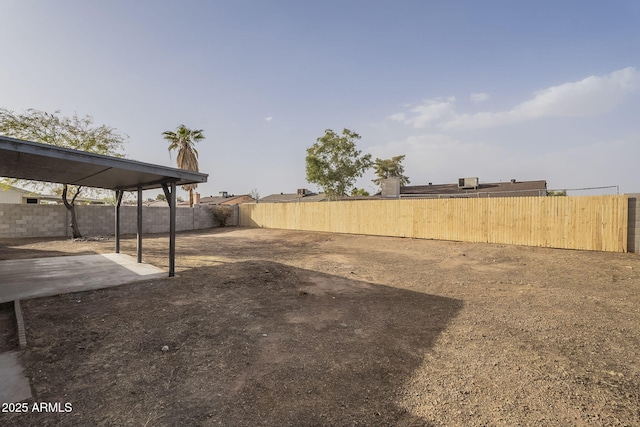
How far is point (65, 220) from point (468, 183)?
3190cm

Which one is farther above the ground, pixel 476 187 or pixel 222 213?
pixel 476 187

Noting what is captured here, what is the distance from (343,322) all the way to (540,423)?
264cm

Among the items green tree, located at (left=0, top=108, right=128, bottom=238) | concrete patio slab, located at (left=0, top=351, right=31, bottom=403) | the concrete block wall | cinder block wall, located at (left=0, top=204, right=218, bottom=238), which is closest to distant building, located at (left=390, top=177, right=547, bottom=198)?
cinder block wall, located at (left=0, top=204, right=218, bottom=238)

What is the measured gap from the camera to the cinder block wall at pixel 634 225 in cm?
912

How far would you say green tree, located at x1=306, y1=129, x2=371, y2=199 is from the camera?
26844mm

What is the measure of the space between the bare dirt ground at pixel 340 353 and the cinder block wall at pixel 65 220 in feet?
51.2

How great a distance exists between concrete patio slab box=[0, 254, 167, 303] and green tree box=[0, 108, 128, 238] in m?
8.55

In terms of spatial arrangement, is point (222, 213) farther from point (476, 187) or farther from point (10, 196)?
point (476, 187)

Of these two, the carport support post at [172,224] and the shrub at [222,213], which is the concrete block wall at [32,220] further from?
the carport support post at [172,224]

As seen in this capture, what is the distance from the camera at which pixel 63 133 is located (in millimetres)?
15156

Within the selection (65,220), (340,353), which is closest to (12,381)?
(340,353)

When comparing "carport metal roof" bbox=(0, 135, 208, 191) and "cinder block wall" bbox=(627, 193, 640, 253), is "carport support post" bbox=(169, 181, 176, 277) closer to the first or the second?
"carport metal roof" bbox=(0, 135, 208, 191)

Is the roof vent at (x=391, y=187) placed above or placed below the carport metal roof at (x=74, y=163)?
above

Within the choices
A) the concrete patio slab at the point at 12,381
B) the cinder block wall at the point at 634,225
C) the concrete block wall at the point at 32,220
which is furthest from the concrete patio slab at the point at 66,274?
the cinder block wall at the point at 634,225
